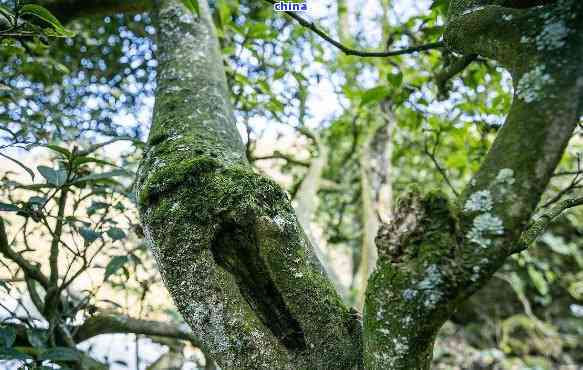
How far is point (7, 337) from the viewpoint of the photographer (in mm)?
1327

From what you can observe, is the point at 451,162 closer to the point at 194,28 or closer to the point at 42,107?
the point at 194,28

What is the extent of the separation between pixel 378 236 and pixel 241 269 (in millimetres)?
376

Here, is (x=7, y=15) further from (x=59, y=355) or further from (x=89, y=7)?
(x=59, y=355)

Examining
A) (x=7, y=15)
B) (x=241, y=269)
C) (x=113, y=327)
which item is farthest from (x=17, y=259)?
(x=241, y=269)

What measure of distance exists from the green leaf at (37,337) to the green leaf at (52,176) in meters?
0.59

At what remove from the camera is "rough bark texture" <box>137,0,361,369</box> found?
3.02ft

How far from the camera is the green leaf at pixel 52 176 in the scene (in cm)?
148

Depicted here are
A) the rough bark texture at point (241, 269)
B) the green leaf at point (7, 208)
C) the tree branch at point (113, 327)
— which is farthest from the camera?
the tree branch at point (113, 327)

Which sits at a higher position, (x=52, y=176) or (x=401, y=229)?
(x=52, y=176)

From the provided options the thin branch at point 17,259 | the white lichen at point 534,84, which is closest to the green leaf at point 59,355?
the thin branch at point 17,259

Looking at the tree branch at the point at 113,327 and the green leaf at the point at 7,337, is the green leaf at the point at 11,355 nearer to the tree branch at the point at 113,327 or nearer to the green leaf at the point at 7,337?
the green leaf at the point at 7,337

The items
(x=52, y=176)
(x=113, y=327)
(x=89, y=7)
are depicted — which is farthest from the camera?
(x=89, y=7)

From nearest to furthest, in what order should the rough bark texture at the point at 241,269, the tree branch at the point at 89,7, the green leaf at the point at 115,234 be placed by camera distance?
the rough bark texture at the point at 241,269 → the green leaf at the point at 115,234 → the tree branch at the point at 89,7

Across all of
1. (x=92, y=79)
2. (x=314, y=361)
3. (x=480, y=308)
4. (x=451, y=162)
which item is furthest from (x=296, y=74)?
(x=480, y=308)
